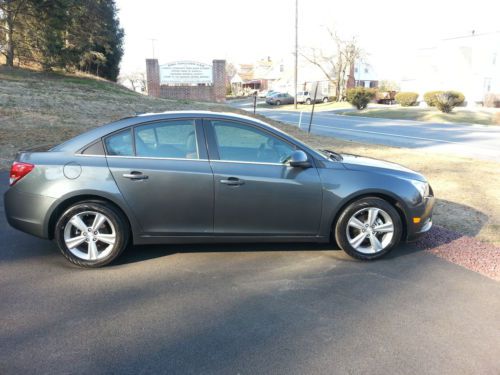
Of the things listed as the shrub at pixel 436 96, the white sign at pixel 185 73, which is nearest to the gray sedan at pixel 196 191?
the white sign at pixel 185 73

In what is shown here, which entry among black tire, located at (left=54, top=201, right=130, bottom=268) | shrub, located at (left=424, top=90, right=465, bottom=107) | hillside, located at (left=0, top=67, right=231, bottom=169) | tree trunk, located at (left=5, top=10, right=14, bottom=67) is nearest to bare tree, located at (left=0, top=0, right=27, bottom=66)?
tree trunk, located at (left=5, top=10, right=14, bottom=67)

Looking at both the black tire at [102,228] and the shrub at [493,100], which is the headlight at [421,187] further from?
the shrub at [493,100]

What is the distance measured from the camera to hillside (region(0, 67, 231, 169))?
11064 mm

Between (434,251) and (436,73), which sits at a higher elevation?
(436,73)

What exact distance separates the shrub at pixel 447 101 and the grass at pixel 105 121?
59.6 feet

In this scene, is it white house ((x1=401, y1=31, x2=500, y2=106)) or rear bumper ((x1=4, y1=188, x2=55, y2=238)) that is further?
white house ((x1=401, y1=31, x2=500, y2=106))

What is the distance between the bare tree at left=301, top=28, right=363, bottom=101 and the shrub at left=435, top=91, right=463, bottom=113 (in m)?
23.7

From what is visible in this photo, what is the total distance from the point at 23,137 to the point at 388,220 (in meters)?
9.83

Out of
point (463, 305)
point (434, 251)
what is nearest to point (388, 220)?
point (434, 251)

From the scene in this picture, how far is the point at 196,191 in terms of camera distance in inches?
162

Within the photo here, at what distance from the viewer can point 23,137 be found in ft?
35.6

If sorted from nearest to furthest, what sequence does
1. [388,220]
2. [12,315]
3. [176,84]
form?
[12,315] → [388,220] → [176,84]

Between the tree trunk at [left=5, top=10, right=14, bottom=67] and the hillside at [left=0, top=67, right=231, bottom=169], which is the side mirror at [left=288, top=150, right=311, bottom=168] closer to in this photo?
the hillside at [left=0, top=67, right=231, bottom=169]

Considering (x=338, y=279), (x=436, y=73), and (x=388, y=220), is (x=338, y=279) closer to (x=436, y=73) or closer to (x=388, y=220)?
(x=388, y=220)
